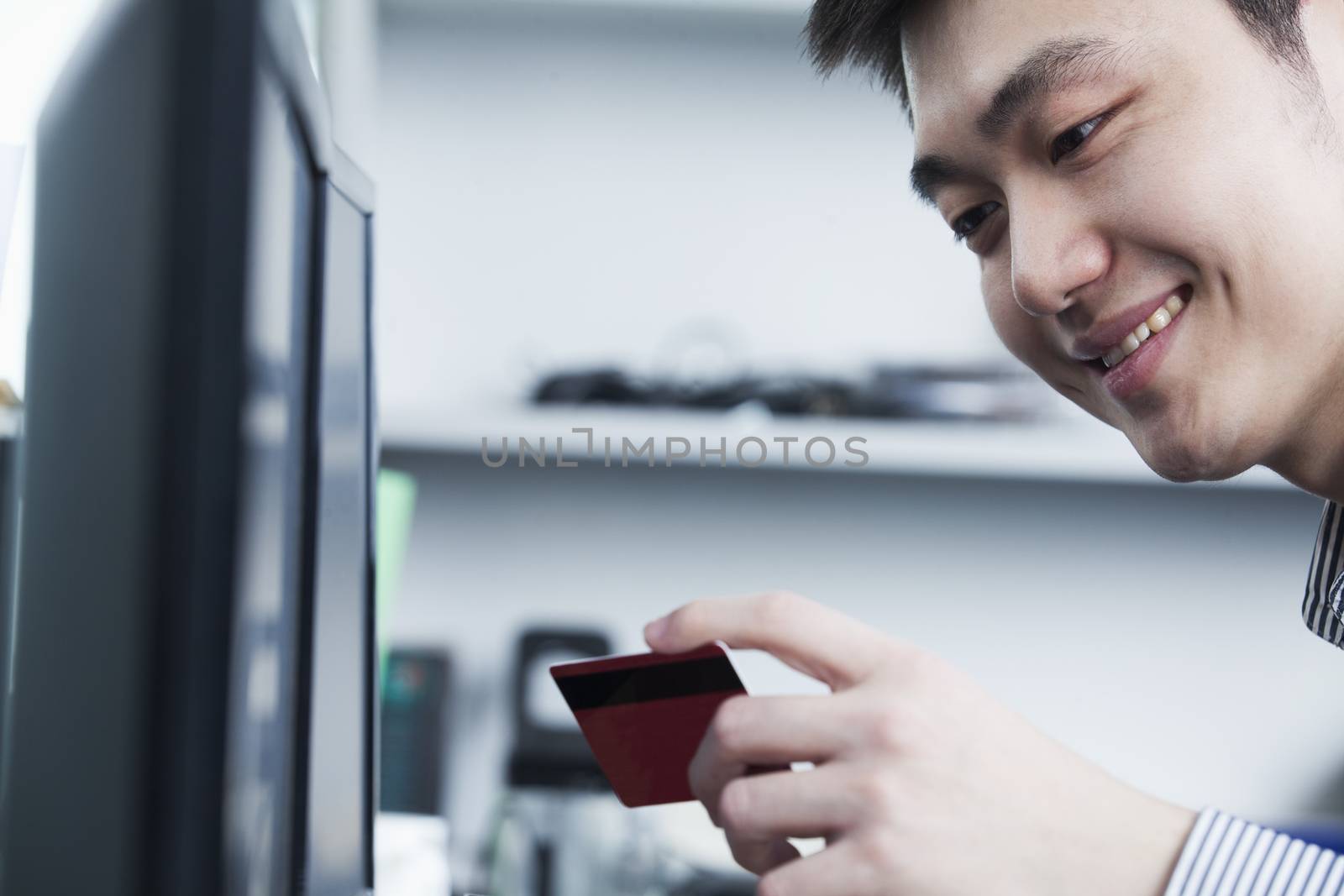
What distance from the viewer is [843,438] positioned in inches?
54.5

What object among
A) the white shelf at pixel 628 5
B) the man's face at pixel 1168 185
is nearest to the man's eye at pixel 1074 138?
the man's face at pixel 1168 185

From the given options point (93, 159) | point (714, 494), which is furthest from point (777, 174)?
point (93, 159)

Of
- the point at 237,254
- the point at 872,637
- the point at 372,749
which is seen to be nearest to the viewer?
the point at 237,254

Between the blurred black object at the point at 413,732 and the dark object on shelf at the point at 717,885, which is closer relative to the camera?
the dark object on shelf at the point at 717,885

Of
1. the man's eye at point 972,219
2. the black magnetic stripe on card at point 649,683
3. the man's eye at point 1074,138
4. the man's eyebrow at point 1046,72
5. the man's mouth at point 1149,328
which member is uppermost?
the man's eyebrow at point 1046,72

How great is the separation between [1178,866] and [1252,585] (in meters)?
1.30

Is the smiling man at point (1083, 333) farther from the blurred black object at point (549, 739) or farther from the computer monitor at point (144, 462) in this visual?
the blurred black object at point (549, 739)

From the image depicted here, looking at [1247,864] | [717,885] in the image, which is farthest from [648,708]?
→ [717,885]

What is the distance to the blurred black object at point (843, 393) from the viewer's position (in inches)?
53.8

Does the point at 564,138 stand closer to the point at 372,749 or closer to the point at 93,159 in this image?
the point at 372,749

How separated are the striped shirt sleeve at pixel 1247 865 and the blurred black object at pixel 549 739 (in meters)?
0.96

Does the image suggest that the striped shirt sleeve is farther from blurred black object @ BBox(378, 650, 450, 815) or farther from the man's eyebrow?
blurred black object @ BBox(378, 650, 450, 815)

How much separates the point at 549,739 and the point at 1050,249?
1.05 m

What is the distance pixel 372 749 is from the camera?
56cm
